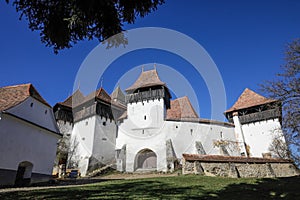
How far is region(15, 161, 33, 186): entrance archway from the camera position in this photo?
432 inches

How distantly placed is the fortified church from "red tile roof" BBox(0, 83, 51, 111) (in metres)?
9.94

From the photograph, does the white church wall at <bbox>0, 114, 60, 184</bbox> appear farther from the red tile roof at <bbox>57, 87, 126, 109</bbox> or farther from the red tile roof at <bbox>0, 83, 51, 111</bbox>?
the red tile roof at <bbox>57, 87, 126, 109</bbox>

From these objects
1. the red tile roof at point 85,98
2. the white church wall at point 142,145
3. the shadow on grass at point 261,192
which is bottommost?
the shadow on grass at point 261,192

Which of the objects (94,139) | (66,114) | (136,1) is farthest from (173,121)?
(136,1)

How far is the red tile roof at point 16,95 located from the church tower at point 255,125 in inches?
823

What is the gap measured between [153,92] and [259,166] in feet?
41.9

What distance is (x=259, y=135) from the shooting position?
23.4 meters

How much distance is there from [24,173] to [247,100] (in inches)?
976

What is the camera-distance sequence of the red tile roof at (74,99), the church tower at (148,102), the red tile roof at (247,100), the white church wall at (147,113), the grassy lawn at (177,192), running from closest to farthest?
1. the grassy lawn at (177,192)
2. the white church wall at (147,113)
3. the church tower at (148,102)
4. the red tile roof at (247,100)
5. the red tile roof at (74,99)

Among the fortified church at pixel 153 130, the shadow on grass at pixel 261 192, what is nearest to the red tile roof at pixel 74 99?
the fortified church at pixel 153 130

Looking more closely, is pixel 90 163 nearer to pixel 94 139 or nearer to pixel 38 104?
pixel 94 139

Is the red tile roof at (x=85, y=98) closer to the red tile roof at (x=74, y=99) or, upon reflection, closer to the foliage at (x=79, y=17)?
the red tile roof at (x=74, y=99)

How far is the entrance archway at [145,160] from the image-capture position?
837 inches

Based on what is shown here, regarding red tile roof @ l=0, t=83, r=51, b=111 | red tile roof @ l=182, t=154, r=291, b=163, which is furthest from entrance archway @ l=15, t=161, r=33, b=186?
red tile roof @ l=182, t=154, r=291, b=163
